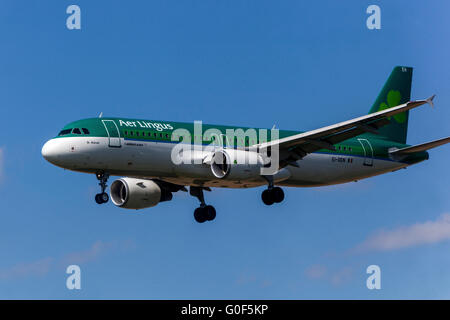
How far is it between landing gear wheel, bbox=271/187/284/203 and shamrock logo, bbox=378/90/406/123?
13.6 meters

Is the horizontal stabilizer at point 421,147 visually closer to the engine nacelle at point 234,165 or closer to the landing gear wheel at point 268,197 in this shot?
the landing gear wheel at point 268,197

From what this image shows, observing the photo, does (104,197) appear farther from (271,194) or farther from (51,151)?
(271,194)

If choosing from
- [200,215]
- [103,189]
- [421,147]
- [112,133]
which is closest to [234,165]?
[112,133]

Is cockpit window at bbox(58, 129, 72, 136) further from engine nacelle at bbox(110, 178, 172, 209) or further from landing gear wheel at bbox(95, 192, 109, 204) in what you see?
engine nacelle at bbox(110, 178, 172, 209)

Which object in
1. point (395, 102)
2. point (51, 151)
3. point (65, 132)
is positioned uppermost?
point (395, 102)

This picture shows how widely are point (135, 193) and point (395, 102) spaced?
21.1m

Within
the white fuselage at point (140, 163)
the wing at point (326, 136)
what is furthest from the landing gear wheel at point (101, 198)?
the wing at point (326, 136)

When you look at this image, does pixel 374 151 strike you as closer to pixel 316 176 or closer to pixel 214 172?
pixel 316 176

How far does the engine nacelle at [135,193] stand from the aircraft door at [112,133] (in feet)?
20.5

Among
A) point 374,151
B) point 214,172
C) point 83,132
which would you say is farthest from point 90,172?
point 374,151

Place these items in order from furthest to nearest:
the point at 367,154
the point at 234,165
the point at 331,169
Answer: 1. the point at 367,154
2. the point at 331,169
3. the point at 234,165

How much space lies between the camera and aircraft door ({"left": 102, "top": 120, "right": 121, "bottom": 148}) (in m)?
61.6

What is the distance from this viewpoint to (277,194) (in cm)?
6550
